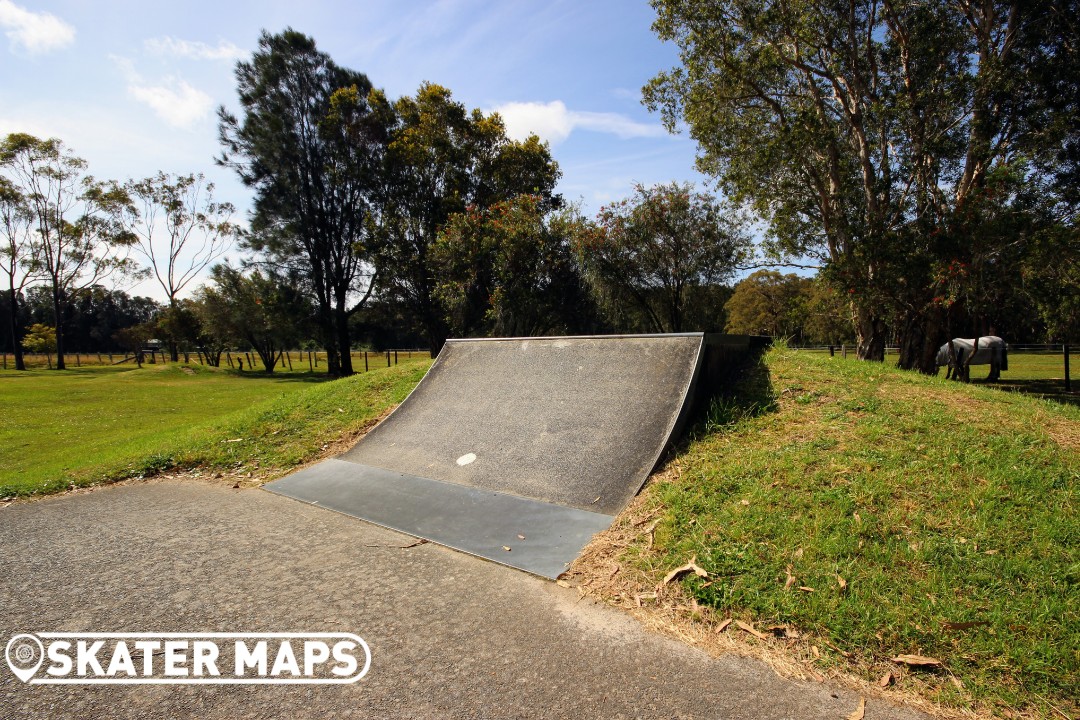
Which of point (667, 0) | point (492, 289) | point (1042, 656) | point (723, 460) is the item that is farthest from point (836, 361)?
point (492, 289)

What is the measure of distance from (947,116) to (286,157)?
2343 cm

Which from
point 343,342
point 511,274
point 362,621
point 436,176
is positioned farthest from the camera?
point 343,342

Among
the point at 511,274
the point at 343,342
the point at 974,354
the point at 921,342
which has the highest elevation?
the point at 511,274

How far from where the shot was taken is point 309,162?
23625 millimetres

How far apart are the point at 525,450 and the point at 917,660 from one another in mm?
3236

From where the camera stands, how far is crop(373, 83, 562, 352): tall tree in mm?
21531

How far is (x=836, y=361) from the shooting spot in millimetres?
6508

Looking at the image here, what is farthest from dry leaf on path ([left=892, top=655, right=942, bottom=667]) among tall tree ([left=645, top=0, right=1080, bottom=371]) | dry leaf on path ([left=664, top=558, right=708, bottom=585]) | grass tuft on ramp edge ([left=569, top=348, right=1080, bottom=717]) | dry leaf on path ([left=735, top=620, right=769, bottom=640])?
tall tree ([left=645, top=0, right=1080, bottom=371])

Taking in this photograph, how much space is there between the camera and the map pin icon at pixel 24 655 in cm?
230

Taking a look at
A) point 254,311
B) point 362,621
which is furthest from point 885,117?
point 254,311

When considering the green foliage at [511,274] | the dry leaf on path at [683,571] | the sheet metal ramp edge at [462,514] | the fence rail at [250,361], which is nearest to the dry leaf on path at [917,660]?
the dry leaf on path at [683,571]

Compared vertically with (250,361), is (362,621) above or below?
below

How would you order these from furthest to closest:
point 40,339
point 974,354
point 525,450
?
point 40,339
point 974,354
point 525,450

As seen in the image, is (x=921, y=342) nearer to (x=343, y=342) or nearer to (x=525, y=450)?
(x=525, y=450)
